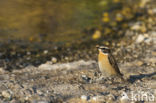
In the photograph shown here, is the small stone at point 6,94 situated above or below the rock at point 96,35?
below

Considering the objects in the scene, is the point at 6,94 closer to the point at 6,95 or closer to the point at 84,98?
the point at 6,95

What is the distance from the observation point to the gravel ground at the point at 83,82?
19.5ft

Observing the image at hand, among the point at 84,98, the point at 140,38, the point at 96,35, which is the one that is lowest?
the point at 84,98

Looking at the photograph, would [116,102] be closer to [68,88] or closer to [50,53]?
[68,88]

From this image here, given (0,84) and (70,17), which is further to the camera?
(70,17)

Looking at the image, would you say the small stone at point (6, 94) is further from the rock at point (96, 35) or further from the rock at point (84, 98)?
the rock at point (96, 35)

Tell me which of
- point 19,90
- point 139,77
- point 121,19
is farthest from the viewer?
point 121,19

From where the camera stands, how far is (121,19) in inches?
492

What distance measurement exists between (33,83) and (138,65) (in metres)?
2.86

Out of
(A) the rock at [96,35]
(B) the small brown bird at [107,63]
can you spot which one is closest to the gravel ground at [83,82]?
(B) the small brown bird at [107,63]

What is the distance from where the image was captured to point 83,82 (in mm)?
6832

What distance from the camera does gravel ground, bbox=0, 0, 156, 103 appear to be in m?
5.93

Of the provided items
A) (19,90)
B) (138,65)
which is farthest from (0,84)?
(138,65)

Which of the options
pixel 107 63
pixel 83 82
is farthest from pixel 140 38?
pixel 83 82
